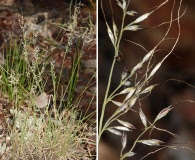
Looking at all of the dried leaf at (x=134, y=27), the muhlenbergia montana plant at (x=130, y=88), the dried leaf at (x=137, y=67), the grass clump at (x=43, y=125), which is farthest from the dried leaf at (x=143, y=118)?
the grass clump at (x=43, y=125)

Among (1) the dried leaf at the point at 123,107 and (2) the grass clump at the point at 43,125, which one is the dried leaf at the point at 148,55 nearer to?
(1) the dried leaf at the point at 123,107

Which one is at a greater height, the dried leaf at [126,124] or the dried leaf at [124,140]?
the dried leaf at [126,124]

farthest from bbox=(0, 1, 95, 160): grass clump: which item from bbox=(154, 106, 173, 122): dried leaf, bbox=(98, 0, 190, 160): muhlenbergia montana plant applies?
bbox=(154, 106, 173, 122): dried leaf

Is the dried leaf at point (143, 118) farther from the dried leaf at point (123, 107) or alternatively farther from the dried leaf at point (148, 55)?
the dried leaf at point (148, 55)

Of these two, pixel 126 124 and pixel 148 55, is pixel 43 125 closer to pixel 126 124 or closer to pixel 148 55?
pixel 126 124

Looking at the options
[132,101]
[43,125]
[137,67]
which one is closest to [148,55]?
[137,67]

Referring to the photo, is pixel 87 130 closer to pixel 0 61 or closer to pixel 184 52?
pixel 0 61

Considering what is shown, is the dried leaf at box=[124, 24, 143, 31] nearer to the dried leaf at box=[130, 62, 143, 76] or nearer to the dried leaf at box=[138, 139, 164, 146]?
the dried leaf at box=[130, 62, 143, 76]

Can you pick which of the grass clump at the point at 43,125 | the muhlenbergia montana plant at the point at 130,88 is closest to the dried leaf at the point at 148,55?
the muhlenbergia montana plant at the point at 130,88

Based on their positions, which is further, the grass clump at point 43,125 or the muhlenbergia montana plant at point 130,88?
the grass clump at point 43,125

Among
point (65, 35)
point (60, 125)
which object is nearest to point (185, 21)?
point (60, 125)

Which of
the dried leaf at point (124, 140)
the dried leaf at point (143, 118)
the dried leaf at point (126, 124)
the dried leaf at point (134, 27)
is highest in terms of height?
the dried leaf at point (134, 27)
